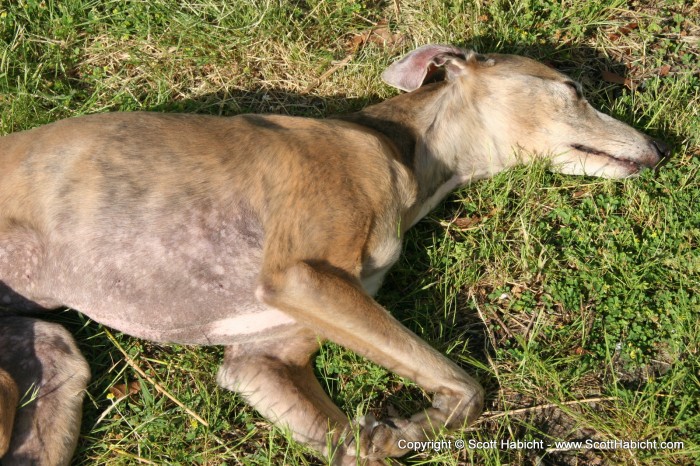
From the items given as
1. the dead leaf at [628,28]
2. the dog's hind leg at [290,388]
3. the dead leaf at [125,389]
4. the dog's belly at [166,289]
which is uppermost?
the dead leaf at [628,28]

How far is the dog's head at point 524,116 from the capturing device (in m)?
5.37

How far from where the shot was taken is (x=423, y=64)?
537 centimetres

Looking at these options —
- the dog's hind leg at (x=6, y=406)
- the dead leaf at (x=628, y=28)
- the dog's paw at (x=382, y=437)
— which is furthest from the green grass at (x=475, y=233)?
the dog's hind leg at (x=6, y=406)

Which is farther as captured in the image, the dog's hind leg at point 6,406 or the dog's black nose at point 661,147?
the dog's black nose at point 661,147

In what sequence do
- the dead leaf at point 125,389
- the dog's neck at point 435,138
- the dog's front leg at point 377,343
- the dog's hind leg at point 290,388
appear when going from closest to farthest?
the dog's front leg at point 377,343 < the dog's hind leg at point 290,388 < the dead leaf at point 125,389 < the dog's neck at point 435,138

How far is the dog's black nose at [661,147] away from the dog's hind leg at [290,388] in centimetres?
271

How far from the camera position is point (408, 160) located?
515 centimetres

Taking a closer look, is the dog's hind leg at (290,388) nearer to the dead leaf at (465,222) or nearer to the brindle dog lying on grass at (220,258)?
the brindle dog lying on grass at (220,258)

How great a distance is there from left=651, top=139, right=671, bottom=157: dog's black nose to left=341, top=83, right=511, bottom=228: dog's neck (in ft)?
3.36

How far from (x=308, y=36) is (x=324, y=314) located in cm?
303

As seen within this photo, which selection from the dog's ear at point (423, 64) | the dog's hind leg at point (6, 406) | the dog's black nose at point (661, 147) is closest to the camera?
the dog's hind leg at point (6, 406)

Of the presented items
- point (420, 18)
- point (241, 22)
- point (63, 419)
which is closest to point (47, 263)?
point (63, 419)

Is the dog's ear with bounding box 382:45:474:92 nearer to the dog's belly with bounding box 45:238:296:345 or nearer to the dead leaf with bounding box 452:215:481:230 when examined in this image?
the dead leaf with bounding box 452:215:481:230

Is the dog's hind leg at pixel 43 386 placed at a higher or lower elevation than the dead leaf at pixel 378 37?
lower
